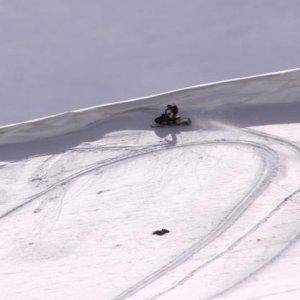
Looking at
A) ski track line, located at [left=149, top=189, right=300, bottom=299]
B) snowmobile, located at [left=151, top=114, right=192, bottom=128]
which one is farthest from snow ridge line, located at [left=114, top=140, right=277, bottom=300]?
snowmobile, located at [left=151, top=114, right=192, bottom=128]

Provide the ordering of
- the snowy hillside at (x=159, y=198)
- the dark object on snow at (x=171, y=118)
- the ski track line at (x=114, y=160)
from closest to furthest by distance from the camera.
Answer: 1. the snowy hillside at (x=159, y=198)
2. the ski track line at (x=114, y=160)
3. the dark object on snow at (x=171, y=118)

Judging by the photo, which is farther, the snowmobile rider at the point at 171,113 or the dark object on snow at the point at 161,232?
the snowmobile rider at the point at 171,113

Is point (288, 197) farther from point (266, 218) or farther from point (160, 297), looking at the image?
point (160, 297)

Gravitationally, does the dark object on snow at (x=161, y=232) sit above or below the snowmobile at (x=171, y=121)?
below

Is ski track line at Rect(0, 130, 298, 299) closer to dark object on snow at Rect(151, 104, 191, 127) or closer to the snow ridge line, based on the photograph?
the snow ridge line

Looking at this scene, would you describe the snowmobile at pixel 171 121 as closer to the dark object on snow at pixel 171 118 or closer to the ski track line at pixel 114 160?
the dark object on snow at pixel 171 118

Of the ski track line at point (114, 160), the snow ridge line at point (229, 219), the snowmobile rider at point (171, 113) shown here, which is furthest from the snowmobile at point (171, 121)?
the snow ridge line at point (229, 219)
